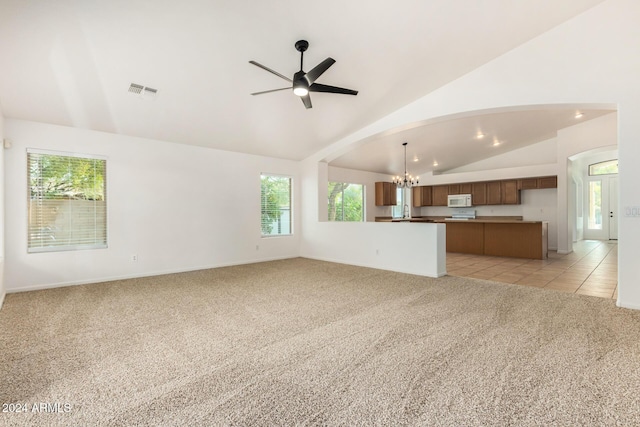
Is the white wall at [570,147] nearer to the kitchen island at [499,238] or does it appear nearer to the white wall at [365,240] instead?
the kitchen island at [499,238]

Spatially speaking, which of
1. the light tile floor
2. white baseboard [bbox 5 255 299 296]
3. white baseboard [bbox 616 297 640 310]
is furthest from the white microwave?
white baseboard [bbox 5 255 299 296]

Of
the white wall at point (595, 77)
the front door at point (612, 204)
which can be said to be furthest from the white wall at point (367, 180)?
the front door at point (612, 204)

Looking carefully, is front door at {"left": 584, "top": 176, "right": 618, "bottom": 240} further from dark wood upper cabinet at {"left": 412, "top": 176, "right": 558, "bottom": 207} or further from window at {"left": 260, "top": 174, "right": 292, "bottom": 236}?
window at {"left": 260, "top": 174, "right": 292, "bottom": 236}

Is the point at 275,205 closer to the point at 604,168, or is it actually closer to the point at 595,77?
the point at 595,77

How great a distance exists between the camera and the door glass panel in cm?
1042

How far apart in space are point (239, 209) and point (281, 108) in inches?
103

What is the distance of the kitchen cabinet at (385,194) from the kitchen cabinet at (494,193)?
2.85 metres

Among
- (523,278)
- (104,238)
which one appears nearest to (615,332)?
(523,278)

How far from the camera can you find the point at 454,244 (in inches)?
326

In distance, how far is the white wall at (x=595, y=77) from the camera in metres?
3.23

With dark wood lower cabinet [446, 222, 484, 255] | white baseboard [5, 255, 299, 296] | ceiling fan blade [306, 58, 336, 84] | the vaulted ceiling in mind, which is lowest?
white baseboard [5, 255, 299, 296]

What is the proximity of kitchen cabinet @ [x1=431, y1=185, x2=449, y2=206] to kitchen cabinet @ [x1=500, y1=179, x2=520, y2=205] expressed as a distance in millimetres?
1661

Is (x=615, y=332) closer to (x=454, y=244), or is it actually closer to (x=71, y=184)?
(x=454, y=244)

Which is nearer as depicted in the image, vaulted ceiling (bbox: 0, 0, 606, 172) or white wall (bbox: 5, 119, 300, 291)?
vaulted ceiling (bbox: 0, 0, 606, 172)
